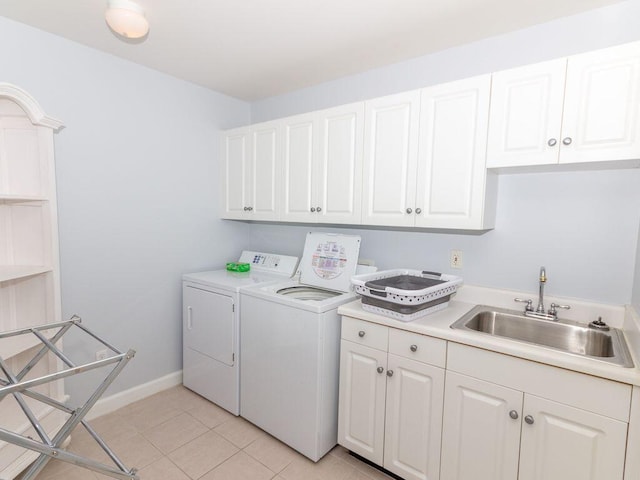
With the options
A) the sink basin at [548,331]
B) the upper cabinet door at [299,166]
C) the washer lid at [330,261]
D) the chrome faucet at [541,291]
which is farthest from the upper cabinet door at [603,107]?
the upper cabinet door at [299,166]

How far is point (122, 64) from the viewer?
7.54 ft

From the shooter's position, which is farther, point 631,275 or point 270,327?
point 270,327

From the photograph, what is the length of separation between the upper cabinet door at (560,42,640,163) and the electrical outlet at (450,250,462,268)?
79 centimetres

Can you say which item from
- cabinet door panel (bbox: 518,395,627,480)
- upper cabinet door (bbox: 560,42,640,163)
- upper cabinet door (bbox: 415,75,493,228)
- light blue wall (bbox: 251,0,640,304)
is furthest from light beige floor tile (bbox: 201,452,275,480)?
upper cabinet door (bbox: 560,42,640,163)

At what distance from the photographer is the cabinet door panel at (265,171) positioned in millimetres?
2564

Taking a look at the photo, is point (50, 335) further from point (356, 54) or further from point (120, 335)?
point (356, 54)

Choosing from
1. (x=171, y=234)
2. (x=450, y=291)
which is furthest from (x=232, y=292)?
(x=450, y=291)

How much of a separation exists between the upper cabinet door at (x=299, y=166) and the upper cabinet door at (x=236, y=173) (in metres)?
0.40

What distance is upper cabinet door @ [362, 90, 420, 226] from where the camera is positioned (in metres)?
1.91

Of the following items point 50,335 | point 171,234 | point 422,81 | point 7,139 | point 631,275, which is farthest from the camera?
point 171,234

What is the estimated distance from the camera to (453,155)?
178cm

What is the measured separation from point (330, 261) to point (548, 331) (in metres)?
1.32

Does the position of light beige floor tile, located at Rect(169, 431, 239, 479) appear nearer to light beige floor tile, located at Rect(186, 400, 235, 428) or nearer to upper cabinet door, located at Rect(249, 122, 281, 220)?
light beige floor tile, located at Rect(186, 400, 235, 428)

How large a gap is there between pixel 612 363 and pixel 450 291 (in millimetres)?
753
